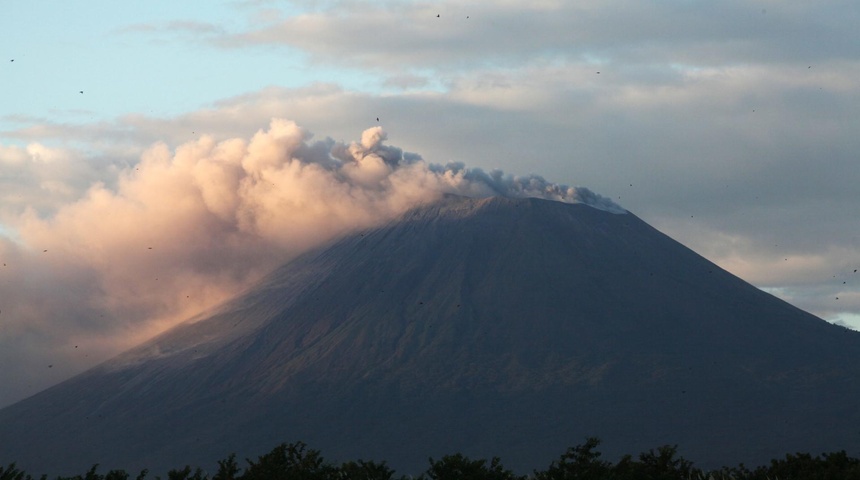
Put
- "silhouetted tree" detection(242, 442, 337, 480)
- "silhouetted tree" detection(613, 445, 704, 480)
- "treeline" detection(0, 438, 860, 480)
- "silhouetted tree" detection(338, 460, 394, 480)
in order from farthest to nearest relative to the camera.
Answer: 1. "silhouetted tree" detection(242, 442, 337, 480)
2. "silhouetted tree" detection(338, 460, 394, 480)
3. "silhouetted tree" detection(613, 445, 704, 480)
4. "treeline" detection(0, 438, 860, 480)

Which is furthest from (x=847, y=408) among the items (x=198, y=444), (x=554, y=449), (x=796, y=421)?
(x=198, y=444)

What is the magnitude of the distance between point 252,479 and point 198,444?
16457 centimetres

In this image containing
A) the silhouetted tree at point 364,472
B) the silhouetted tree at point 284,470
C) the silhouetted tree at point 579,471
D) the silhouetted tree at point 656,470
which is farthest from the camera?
the silhouetted tree at point 284,470

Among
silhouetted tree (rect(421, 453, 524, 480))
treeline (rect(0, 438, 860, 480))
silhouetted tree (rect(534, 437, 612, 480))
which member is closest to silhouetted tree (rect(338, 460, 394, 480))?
treeline (rect(0, 438, 860, 480))

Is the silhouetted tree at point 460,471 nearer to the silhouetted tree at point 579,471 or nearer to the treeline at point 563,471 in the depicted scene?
the treeline at point 563,471

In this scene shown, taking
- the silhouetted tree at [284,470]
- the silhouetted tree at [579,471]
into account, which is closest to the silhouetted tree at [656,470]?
the silhouetted tree at [579,471]

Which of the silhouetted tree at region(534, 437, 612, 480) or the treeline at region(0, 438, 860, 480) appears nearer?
the silhouetted tree at region(534, 437, 612, 480)

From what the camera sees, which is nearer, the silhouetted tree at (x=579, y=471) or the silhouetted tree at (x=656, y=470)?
the silhouetted tree at (x=579, y=471)

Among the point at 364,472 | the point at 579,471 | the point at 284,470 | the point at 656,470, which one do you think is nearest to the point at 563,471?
the point at 579,471

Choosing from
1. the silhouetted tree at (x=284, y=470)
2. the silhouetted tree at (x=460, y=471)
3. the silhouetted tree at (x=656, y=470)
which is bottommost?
the silhouetted tree at (x=656, y=470)

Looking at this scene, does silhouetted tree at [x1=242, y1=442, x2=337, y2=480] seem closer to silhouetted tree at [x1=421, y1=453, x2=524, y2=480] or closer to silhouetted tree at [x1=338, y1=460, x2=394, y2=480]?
silhouetted tree at [x1=338, y1=460, x2=394, y2=480]

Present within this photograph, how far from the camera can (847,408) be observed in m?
200

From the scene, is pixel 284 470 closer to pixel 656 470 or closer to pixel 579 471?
pixel 579 471

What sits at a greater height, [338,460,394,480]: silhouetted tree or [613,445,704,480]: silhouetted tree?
[338,460,394,480]: silhouetted tree
